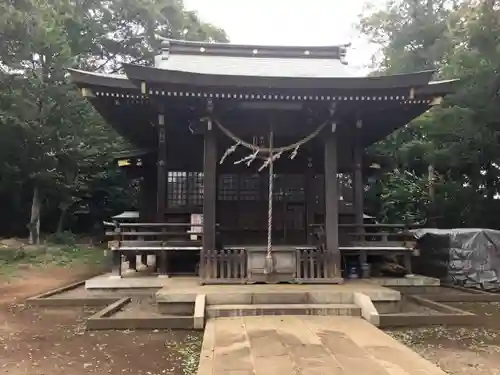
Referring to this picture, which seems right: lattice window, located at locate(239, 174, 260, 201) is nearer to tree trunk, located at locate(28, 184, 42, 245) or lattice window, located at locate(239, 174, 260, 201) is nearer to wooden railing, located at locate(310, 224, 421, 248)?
wooden railing, located at locate(310, 224, 421, 248)

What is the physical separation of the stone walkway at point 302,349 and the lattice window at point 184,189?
488 cm

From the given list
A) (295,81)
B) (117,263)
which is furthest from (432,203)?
(117,263)

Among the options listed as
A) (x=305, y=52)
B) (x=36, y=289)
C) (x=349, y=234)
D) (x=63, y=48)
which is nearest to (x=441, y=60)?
(x=305, y=52)

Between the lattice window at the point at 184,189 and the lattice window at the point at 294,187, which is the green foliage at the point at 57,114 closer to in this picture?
the lattice window at the point at 184,189

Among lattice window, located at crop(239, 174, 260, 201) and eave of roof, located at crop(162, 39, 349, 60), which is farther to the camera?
eave of roof, located at crop(162, 39, 349, 60)

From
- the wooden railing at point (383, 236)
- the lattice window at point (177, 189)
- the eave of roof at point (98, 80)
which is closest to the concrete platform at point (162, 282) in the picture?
the wooden railing at point (383, 236)

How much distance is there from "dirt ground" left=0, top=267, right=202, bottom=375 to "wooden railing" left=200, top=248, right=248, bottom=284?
6.93ft

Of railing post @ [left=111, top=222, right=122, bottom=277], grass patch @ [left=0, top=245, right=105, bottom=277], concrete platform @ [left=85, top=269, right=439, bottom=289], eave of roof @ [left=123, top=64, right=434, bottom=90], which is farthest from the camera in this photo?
grass patch @ [left=0, top=245, right=105, bottom=277]

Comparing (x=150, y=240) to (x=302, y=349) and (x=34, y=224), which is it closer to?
(x=302, y=349)

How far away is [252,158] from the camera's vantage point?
907 centimetres

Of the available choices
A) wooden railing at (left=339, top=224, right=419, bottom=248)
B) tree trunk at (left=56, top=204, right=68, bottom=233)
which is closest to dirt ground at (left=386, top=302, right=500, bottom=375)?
wooden railing at (left=339, top=224, right=419, bottom=248)

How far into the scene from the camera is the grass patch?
15219 millimetres

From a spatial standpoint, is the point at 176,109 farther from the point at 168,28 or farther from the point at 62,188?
the point at 168,28

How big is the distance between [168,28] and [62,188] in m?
12.9
